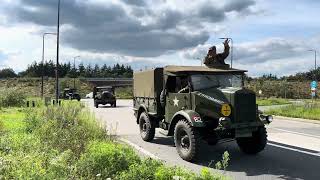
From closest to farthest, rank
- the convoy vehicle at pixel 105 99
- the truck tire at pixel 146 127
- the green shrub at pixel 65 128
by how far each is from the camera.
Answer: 1. the green shrub at pixel 65 128
2. the truck tire at pixel 146 127
3. the convoy vehicle at pixel 105 99

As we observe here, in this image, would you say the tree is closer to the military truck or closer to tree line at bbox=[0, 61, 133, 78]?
tree line at bbox=[0, 61, 133, 78]

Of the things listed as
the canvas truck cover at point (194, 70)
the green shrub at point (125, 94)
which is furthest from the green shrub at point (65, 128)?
the green shrub at point (125, 94)

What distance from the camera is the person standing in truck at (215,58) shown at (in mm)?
14281

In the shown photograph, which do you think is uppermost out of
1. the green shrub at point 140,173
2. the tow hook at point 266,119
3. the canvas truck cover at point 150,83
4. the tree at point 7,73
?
the tree at point 7,73

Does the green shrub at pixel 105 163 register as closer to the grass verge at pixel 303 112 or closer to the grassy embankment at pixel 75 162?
the grassy embankment at pixel 75 162

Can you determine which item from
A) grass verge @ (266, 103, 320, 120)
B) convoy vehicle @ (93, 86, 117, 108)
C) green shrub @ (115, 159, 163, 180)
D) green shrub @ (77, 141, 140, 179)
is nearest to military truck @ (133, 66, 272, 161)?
green shrub @ (77, 141, 140, 179)

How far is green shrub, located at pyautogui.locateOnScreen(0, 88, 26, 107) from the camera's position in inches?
1635

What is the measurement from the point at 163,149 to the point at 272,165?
11.6 ft

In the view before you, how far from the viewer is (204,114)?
40.5ft

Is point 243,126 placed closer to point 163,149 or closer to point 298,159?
point 298,159

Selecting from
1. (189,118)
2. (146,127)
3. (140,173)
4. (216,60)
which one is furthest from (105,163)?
(146,127)

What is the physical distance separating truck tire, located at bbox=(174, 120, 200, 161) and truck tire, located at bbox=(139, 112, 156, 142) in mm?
2903

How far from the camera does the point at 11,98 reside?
4278cm

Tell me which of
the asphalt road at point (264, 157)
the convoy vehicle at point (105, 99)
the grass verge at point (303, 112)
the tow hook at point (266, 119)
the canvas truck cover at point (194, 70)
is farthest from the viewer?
the convoy vehicle at point (105, 99)
